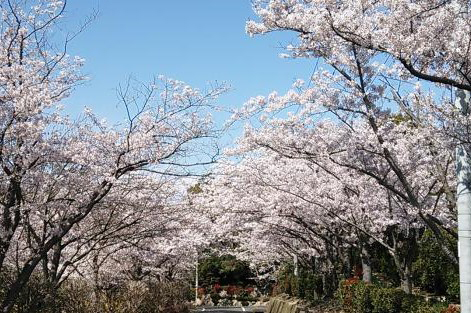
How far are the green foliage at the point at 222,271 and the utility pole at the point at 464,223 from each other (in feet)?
121

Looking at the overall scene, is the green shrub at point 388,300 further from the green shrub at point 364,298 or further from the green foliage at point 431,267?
the green foliage at point 431,267

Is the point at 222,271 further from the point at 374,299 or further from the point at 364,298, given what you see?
the point at 374,299

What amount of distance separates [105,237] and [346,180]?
4748mm

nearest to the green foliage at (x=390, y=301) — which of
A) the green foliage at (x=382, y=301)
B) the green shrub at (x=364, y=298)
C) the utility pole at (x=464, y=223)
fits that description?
the green foliage at (x=382, y=301)

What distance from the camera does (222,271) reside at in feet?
137

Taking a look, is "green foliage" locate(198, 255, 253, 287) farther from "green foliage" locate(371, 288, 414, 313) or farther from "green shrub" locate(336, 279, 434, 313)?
"green foliage" locate(371, 288, 414, 313)

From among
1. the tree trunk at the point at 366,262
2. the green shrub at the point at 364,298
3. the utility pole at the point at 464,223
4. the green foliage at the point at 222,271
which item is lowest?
the green foliage at the point at 222,271

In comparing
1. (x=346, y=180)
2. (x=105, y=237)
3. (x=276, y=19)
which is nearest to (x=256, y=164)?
(x=346, y=180)

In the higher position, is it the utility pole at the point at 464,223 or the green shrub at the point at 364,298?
the utility pole at the point at 464,223

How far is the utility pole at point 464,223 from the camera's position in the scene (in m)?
4.82

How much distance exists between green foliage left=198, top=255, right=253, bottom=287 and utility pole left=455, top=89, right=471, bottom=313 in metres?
36.8

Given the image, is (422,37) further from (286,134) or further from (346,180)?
(346,180)

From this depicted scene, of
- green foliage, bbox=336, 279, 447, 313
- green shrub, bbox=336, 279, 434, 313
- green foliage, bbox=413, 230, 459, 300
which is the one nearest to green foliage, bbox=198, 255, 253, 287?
green foliage, bbox=413, 230, 459, 300

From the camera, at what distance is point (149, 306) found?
13.7 meters
